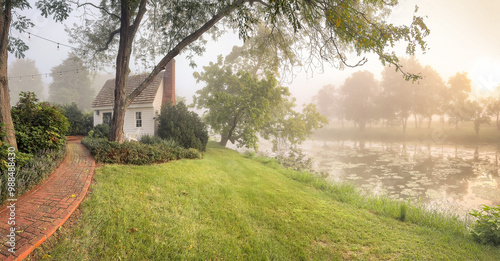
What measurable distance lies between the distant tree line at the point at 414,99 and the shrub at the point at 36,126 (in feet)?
107

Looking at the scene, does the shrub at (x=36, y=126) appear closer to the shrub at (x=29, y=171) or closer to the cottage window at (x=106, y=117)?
the shrub at (x=29, y=171)

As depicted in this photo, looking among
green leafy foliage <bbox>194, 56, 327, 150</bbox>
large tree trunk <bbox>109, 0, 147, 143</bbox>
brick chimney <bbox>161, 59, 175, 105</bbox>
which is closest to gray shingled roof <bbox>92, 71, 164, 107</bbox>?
brick chimney <bbox>161, 59, 175, 105</bbox>

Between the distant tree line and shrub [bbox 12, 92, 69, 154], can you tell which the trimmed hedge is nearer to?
shrub [bbox 12, 92, 69, 154]

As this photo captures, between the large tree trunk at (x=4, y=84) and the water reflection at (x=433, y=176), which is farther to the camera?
the water reflection at (x=433, y=176)

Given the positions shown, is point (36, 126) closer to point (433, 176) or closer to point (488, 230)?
point (488, 230)

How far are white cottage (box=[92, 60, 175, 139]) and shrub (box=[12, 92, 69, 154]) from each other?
814cm

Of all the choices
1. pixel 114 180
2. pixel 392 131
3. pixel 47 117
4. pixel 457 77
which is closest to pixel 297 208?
pixel 114 180

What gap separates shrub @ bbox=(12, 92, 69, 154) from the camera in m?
5.57

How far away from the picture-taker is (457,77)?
82.5 ft

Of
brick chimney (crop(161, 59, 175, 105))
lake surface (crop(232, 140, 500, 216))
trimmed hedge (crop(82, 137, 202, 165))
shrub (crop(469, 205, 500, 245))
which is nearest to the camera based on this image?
shrub (crop(469, 205, 500, 245))

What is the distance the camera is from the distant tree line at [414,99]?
21609mm

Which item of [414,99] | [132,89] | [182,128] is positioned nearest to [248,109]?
[182,128]

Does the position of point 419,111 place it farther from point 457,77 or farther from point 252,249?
point 252,249

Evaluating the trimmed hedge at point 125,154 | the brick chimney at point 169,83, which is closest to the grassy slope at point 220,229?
the trimmed hedge at point 125,154
